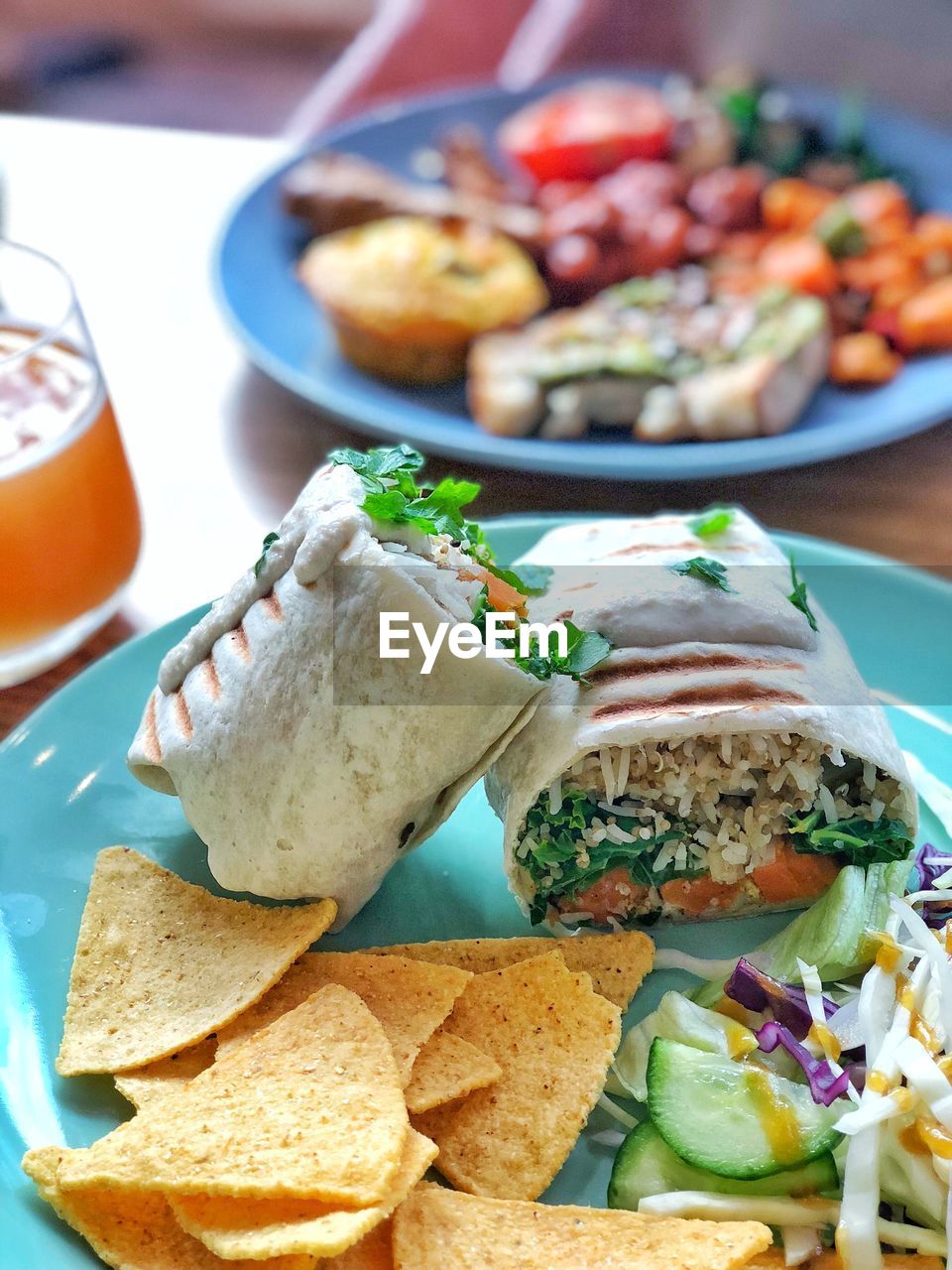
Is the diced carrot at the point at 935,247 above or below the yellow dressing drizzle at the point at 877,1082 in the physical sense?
above

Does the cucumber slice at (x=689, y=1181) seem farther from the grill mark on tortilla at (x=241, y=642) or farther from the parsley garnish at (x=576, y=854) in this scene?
the grill mark on tortilla at (x=241, y=642)

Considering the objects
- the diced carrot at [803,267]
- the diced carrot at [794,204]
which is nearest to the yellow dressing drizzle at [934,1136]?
the diced carrot at [803,267]

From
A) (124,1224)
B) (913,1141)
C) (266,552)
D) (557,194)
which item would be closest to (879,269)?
(557,194)

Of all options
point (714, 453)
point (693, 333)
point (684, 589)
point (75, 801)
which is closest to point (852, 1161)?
point (684, 589)

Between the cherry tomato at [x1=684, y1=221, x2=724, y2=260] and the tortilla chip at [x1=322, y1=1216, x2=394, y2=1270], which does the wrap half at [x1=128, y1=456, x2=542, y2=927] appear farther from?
the cherry tomato at [x1=684, y1=221, x2=724, y2=260]

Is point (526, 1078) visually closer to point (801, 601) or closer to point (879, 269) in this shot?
point (801, 601)

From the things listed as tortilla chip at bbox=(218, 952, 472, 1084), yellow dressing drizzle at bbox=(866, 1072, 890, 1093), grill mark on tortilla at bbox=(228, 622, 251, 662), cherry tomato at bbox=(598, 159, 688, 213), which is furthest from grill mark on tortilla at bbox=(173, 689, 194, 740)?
cherry tomato at bbox=(598, 159, 688, 213)
